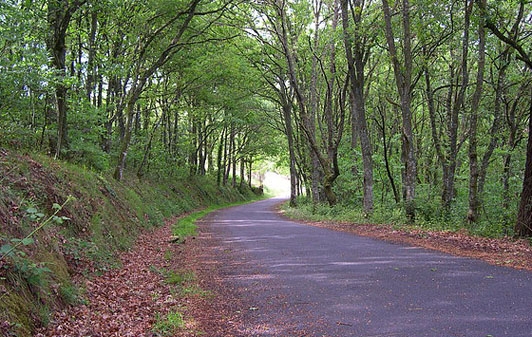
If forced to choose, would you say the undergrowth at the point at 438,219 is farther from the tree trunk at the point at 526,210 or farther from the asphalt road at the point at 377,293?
the asphalt road at the point at 377,293

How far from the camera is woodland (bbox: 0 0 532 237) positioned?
35.0ft

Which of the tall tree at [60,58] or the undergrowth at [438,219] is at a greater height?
the tall tree at [60,58]

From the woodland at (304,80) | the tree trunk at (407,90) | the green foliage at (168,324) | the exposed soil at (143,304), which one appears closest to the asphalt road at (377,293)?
the exposed soil at (143,304)

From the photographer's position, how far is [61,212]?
784 cm

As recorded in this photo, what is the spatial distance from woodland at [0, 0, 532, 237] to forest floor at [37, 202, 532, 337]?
1870 millimetres

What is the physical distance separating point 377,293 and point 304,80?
2184cm

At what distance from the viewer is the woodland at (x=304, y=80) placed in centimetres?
1066

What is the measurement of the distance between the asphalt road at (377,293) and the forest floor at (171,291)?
1.38 ft

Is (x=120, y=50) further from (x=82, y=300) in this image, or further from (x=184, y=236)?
(x=82, y=300)

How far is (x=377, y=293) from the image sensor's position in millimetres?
5723

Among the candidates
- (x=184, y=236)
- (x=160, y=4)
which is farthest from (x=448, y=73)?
(x=184, y=236)

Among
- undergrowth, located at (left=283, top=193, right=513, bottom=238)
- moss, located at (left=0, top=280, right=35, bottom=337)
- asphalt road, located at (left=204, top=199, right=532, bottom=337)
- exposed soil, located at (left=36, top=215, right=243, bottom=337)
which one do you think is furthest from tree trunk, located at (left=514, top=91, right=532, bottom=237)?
moss, located at (left=0, top=280, right=35, bottom=337)

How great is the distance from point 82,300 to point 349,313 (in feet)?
11.8

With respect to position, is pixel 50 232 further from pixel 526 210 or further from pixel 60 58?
pixel 526 210
